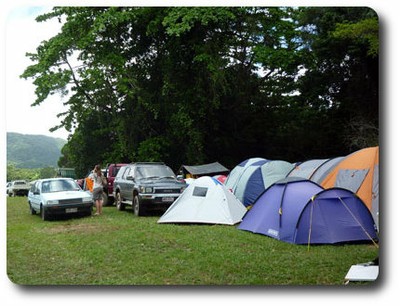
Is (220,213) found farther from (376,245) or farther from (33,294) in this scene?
(33,294)

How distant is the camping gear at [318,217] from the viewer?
7.22 m

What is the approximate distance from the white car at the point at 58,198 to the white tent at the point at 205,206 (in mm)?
1549

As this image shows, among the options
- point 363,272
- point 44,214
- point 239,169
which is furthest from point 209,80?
point 363,272

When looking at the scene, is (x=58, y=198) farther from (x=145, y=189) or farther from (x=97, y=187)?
(x=145, y=189)

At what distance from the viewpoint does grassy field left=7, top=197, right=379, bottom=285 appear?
5.91m

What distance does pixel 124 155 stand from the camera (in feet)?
24.5

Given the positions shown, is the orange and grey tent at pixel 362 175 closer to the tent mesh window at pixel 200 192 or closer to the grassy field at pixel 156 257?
the grassy field at pixel 156 257

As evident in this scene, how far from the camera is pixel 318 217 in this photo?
7.34 m

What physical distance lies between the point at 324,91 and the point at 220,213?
125 inches

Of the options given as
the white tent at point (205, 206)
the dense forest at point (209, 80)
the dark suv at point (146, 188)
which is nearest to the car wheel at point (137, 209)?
the dark suv at point (146, 188)

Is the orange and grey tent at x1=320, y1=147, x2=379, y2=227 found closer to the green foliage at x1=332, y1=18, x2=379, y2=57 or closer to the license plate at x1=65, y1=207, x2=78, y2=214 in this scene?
the green foliage at x1=332, y1=18, x2=379, y2=57

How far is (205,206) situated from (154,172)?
1.28 meters

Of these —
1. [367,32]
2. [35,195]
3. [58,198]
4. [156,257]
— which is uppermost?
[367,32]
